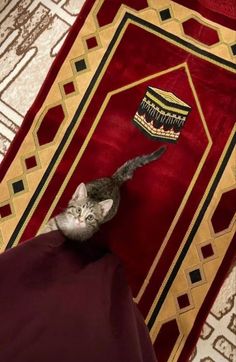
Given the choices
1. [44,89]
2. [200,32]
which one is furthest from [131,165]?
[200,32]

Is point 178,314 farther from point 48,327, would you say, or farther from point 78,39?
point 78,39

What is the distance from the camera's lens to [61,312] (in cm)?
72

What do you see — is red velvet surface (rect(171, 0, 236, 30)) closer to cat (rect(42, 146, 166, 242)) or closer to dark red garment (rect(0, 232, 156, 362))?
cat (rect(42, 146, 166, 242))

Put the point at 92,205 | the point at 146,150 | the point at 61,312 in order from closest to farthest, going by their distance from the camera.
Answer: the point at 61,312, the point at 92,205, the point at 146,150

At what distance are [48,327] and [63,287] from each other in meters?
0.11

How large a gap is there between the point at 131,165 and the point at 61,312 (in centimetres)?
57

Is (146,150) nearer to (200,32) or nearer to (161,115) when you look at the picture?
(161,115)

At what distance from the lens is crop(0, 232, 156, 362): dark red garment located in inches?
26.1

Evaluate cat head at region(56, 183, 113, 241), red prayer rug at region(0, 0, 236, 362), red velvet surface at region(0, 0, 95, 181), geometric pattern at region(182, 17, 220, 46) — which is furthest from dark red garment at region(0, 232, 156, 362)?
geometric pattern at region(182, 17, 220, 46)

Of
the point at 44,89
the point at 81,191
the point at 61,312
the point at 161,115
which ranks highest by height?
the point at 44,89

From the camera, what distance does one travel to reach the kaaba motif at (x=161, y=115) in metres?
1.30

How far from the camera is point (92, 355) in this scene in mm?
679

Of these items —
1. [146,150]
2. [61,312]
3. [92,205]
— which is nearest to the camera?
[61,312]

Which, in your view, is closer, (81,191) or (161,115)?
(81,191)
